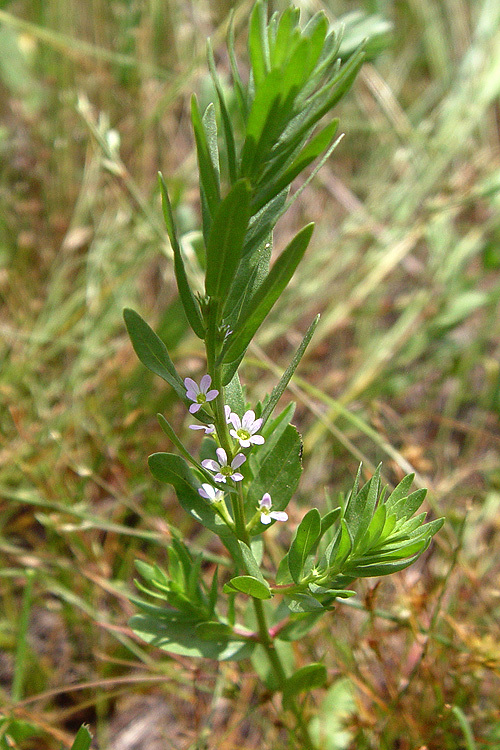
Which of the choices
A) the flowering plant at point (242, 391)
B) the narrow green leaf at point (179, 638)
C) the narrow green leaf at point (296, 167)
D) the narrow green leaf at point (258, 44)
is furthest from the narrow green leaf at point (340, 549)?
the narrow green leaf at point (258, 44)

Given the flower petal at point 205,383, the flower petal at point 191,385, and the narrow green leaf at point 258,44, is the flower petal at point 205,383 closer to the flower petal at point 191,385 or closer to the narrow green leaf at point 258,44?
the flower petal at point 191,385

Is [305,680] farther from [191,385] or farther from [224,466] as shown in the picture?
[191,385]

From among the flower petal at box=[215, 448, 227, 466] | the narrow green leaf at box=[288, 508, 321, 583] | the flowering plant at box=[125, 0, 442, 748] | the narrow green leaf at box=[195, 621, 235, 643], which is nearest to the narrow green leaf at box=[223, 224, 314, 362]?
the flowering plant at box=[125, 0, 442, 748]

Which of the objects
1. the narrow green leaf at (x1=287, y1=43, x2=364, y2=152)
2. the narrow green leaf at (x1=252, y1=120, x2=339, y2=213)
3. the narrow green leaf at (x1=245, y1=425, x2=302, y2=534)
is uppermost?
the narrow green leaf at (x1=287, y1=43, x2=364, y2=152)

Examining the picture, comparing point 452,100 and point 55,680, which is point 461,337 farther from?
point 55,680

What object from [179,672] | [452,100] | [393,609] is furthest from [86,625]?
[452,100]

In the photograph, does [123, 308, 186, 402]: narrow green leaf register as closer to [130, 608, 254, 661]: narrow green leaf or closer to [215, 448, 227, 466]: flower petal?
[215, 448, 227, 466]: flower petal
